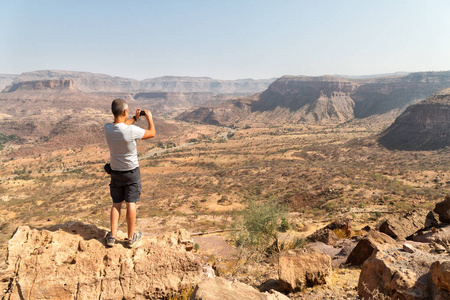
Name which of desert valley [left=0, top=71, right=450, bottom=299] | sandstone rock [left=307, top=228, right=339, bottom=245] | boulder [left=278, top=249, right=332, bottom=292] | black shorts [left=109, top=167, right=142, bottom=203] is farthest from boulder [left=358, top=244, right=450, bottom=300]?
sandstone rock [left=307, top=228, right=339, bottom=245]

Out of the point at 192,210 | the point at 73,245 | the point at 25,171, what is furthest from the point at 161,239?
the point at 25,171

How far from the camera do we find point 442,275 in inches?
147

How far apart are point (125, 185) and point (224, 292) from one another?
2386mm

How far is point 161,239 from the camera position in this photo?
5000 mm

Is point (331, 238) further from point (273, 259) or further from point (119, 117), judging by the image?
point (119, 117)

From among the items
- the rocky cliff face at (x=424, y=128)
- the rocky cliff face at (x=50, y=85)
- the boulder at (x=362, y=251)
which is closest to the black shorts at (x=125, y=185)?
the boulder at (x=362, y=251)

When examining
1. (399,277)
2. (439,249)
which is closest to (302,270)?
(399,277)

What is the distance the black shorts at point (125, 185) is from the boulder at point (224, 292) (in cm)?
181

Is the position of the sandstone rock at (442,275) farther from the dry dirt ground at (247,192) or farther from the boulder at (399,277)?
the dry dirt ground at (247,192)

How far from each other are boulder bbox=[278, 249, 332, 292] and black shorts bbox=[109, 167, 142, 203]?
12.1 ft

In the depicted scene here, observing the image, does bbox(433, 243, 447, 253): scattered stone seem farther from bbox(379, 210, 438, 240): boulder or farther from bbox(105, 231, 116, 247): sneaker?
bbox(105, 231, 116, 247): sneaker

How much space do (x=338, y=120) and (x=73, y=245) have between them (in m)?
135

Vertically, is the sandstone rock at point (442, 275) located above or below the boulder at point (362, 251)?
above

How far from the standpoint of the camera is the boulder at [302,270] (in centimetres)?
545
